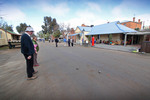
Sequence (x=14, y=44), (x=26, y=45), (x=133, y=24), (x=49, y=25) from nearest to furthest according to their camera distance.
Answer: (x=26, y=45)
(x=14, y=44)
(x=133, y=24)
(x=49, y=25)

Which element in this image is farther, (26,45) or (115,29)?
(115,29)

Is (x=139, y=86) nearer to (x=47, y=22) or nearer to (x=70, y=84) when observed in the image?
(x=70, y=84)

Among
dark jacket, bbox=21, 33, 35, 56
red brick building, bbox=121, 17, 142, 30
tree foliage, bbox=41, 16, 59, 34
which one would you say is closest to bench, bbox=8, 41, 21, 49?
dark jacket, bbox=21, 33, 35, 56

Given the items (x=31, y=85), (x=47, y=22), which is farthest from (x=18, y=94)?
(x=47, y=22)

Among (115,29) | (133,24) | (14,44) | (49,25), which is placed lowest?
(14,44)

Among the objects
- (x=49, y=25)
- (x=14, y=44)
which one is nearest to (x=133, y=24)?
(x=14, y=44)

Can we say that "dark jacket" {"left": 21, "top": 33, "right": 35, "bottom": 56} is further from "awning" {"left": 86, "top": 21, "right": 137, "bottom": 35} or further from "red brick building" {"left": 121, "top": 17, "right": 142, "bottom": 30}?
"red brick building" {"left": 121, "top": 17, "right": 142, "bottom": 30}

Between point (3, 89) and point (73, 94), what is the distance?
2.41 meters

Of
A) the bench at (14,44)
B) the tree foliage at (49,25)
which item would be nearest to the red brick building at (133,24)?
the bench at (14,44)

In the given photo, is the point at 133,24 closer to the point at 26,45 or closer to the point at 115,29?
the point at 115,29

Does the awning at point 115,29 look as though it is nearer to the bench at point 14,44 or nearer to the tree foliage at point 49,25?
the bench at point 14,44

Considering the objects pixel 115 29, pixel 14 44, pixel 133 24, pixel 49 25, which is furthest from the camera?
pixel 49 25

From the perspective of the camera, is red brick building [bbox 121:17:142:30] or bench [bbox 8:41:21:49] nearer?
bench [bbox 8:41:21:49]

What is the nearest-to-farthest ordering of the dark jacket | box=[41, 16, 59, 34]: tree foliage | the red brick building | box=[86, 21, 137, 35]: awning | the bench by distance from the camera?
1. the dark jacket
2. the bench
3. box=[86, 21, 137, 35]: awning
4. the red brick building
5. box=[41, 16, 59, 34]: tree foliage
